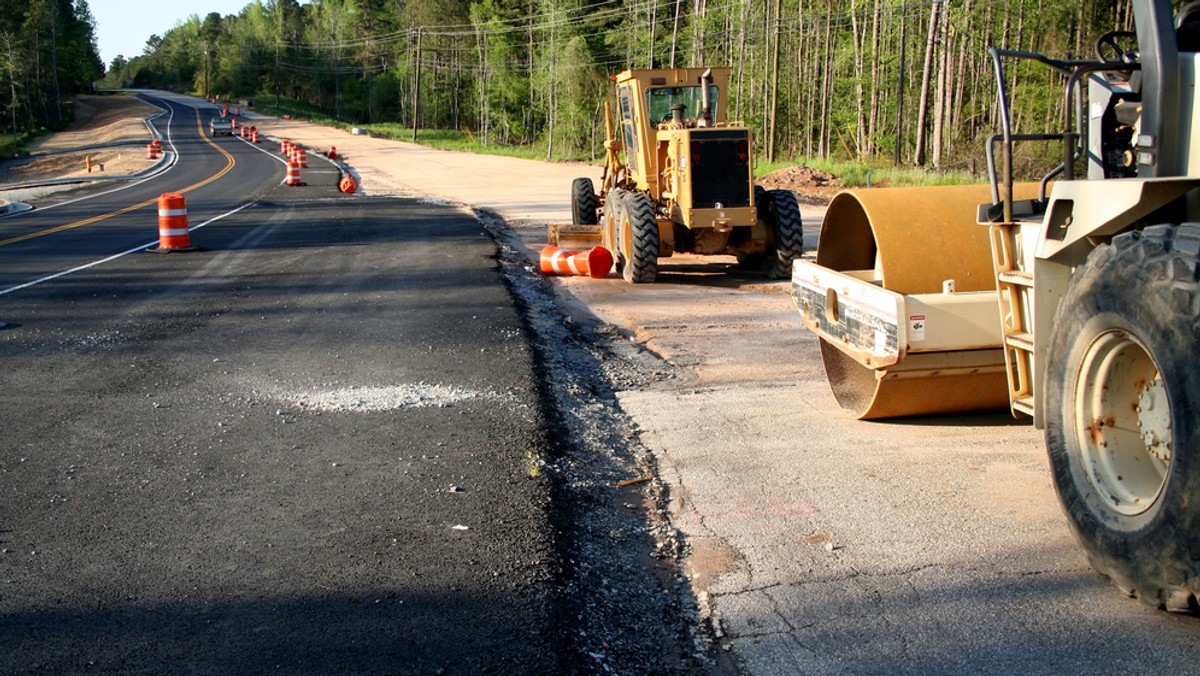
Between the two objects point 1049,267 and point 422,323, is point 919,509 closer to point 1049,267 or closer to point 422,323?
point 1049,267

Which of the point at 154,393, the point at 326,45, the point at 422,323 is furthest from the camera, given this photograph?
the point at 326,45

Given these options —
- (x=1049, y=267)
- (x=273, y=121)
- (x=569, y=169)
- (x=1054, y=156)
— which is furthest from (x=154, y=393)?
(x=273, y=121)

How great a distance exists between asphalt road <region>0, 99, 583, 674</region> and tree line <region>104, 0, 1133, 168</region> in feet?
83.7

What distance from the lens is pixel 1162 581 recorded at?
143 inches

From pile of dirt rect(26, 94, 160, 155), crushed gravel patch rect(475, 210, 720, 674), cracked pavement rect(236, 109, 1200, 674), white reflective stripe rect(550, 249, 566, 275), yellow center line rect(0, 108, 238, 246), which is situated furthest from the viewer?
pile of dirt rect(26, 94, 160, 155)

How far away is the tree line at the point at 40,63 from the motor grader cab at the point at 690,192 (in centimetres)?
6523

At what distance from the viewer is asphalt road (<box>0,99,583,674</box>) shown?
12.6 feet

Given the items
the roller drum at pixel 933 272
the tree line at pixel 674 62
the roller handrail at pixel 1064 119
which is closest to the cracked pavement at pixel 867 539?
the roller drum at pixel 933 272

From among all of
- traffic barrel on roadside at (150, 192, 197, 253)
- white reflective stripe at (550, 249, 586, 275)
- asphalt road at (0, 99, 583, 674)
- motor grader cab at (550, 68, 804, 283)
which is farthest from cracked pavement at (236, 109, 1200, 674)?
traffic barrel on roadside at (150, 192, 197, 253)

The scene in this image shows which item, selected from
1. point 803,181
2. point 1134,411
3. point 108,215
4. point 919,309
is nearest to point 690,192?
point 919,309

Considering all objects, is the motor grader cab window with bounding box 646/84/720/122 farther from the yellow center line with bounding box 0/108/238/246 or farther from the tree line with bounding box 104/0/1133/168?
the tree line with bounding box 104/0/1133/168

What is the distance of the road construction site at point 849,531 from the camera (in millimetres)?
3801

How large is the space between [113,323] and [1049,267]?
9.25 m

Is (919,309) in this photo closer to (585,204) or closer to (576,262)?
(576,262)
